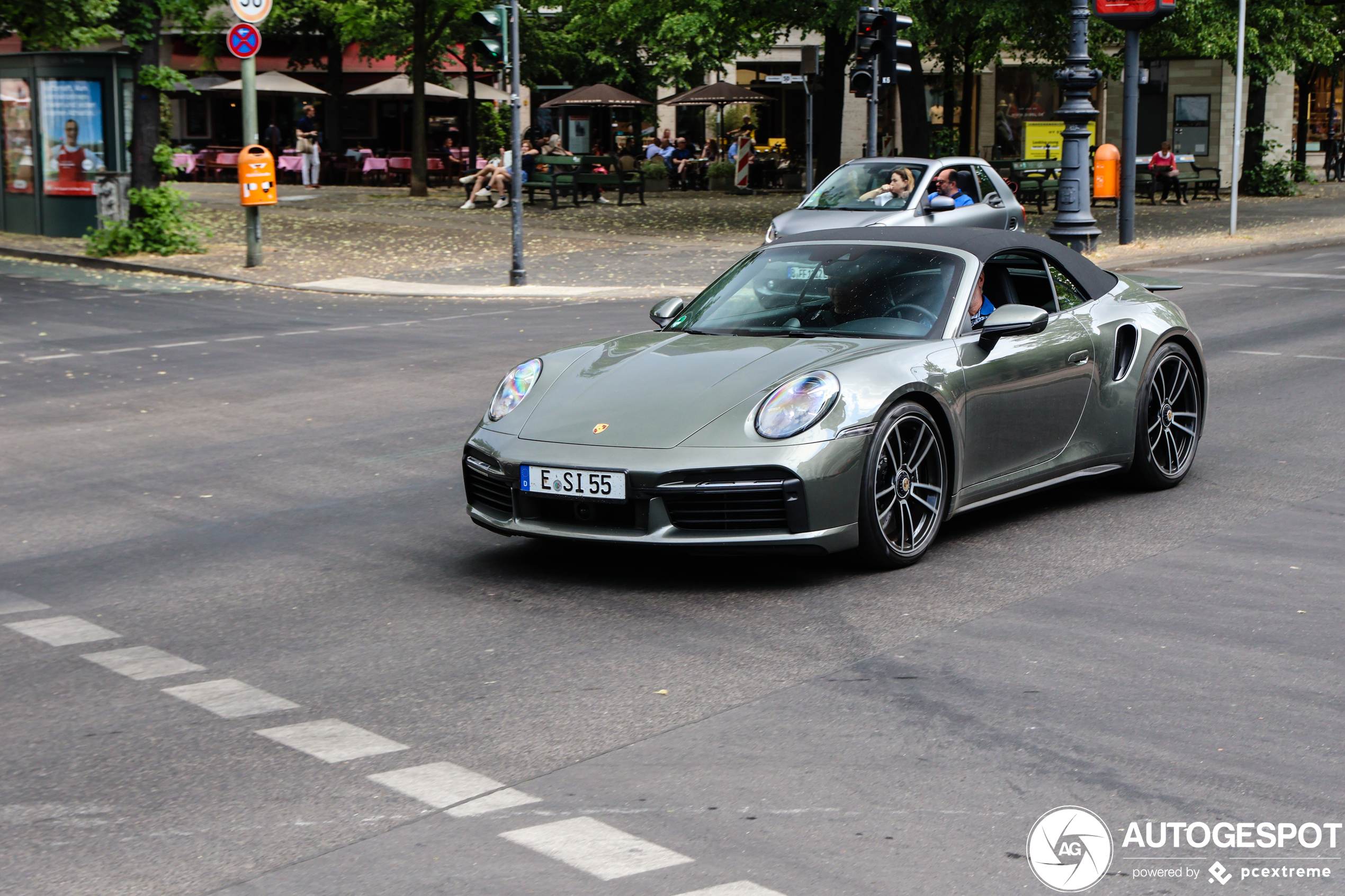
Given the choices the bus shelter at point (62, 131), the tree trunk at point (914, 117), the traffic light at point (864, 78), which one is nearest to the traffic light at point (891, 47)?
the traffic light at point (864, 78)

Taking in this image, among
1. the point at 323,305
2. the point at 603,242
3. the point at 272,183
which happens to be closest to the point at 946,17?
the point at 603,242

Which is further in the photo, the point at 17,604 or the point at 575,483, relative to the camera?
the point at 17,604

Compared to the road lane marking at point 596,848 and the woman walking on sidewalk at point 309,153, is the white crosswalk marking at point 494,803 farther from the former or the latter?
the woman walking on sidewalk at point 309,153

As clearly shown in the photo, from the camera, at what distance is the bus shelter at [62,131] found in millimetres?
25219

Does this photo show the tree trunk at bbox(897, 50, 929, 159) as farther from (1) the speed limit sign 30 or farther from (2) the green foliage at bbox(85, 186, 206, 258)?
(2) the green foliage at bbox(85, 186, 206, 258)

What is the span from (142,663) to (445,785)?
164 cm

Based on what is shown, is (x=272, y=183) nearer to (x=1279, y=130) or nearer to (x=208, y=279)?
(x=208, y=279)

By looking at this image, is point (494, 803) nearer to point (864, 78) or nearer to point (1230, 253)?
point (864, 78)

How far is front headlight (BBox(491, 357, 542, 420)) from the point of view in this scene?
21.7ft

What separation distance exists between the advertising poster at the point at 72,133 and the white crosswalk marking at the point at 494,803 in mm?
23520

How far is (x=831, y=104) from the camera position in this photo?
3703cm

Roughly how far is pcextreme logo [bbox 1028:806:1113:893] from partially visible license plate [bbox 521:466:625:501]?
2.39 m

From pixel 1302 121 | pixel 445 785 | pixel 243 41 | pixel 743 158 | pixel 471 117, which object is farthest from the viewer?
pixel 1302 121

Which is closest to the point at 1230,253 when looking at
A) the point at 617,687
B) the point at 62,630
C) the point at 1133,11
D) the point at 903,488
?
the point at 1133,11
